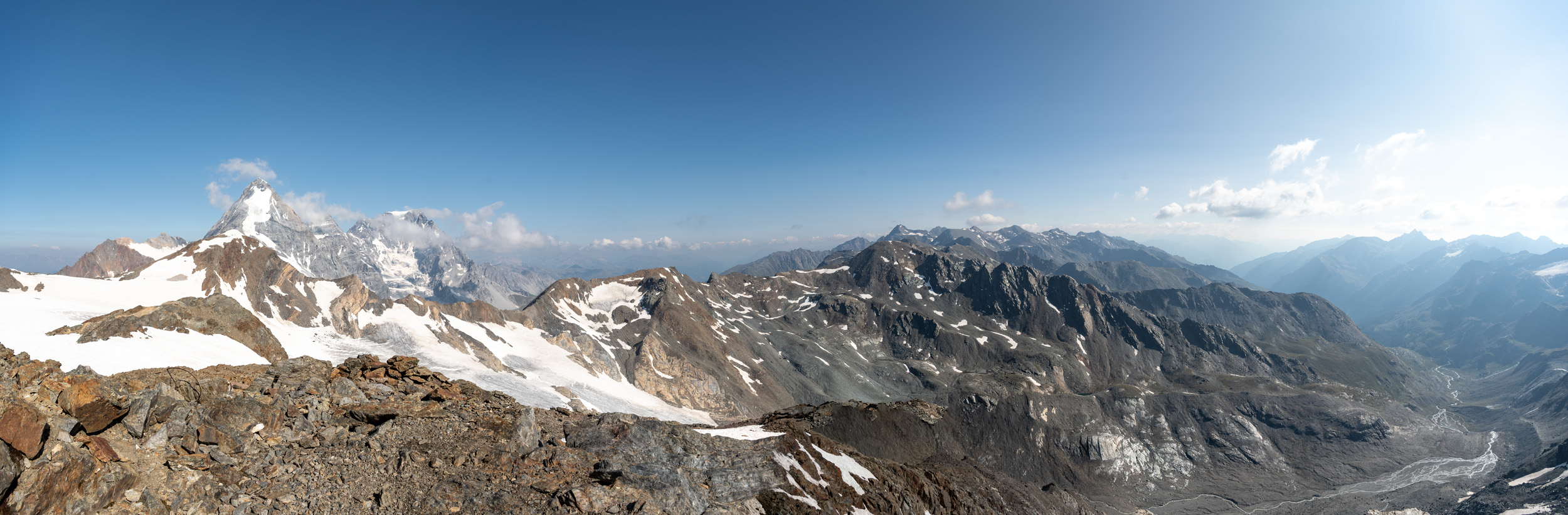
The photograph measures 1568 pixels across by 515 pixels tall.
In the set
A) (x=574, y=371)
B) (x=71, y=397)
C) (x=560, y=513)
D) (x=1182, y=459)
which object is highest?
(x=71, y=397)

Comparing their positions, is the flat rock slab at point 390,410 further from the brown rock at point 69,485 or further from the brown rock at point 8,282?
the brown rock at point 8,282

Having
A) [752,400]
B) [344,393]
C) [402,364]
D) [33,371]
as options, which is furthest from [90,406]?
[752,400]

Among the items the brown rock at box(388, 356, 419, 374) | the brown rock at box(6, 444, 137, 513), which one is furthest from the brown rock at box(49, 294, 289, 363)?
the brown rock at box(6, 444, 137, 513)

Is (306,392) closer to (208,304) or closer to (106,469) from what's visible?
(106,469)

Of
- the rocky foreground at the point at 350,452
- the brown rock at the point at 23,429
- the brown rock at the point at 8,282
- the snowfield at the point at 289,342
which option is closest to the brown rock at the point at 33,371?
the rocky foreground at the point at 350,452

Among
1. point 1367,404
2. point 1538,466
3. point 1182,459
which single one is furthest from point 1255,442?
point 1367,404

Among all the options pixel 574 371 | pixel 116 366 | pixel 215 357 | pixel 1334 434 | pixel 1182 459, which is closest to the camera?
pixel 116 366
